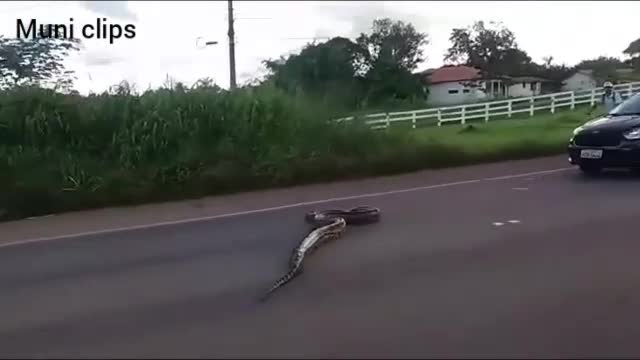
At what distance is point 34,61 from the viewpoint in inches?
575

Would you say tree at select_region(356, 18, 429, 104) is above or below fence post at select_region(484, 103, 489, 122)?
above

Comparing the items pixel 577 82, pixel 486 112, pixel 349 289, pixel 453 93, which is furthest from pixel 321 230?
pixel 577 82

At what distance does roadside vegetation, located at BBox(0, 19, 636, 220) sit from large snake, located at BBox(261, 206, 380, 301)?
133 inches

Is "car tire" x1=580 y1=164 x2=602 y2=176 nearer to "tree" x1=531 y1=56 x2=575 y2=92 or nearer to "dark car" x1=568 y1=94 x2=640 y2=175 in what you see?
"dark car" x1=568 y1=94 x2=640 y2=175

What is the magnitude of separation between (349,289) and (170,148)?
7.18 metres

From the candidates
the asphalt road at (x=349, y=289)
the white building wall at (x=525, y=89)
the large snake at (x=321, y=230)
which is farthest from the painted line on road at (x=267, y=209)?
the white building wall at (x=525, y=89)

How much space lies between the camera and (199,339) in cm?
476

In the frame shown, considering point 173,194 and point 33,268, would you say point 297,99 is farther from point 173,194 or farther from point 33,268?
point 33,268

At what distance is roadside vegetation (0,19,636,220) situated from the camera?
37.2 feet

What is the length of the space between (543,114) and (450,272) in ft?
69.8

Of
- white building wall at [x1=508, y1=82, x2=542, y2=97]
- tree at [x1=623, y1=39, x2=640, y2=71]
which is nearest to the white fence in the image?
tree at [x1=623, y1=39, x2=640, y2=71]

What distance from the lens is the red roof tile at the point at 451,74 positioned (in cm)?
3987

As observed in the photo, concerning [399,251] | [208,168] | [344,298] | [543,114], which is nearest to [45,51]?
[208,168]

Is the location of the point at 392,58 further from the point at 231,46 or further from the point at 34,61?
the point at 34,61
